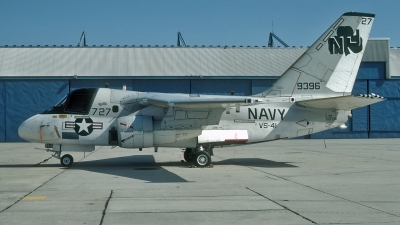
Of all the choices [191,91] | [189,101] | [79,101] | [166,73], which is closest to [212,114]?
[189,101]

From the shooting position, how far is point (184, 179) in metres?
13.1

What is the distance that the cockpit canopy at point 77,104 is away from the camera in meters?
16.5

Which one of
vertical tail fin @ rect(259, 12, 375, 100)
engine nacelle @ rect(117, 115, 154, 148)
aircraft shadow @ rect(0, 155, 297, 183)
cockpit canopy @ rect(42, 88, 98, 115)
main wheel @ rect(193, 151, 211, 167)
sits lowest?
aircraft shadow @ rect(0, 155, 297, 183)

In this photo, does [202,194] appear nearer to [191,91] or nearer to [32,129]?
[32,129]

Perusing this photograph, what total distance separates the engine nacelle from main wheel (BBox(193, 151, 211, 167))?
1754mm

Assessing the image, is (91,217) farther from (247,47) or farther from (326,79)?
(247,47)

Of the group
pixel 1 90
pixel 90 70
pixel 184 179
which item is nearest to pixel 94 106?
pixel 184 179

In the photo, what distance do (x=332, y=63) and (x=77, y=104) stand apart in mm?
9429

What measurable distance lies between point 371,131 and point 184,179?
32.8m

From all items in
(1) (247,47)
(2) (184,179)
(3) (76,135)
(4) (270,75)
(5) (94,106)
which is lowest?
(2) (184,179)

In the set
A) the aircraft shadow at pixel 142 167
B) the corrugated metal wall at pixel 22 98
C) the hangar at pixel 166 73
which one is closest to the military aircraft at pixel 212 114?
the aircraft shadow at pixel 142 167

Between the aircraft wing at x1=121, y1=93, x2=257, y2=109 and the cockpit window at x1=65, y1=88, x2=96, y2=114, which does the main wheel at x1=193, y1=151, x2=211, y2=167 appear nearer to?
the aircraft wing at x1=121, y1=93, x2=257, y2=109

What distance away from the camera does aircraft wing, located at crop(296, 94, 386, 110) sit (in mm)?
14613

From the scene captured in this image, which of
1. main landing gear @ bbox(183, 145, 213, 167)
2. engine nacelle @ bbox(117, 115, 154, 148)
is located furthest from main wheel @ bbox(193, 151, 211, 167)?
engine nacelle @ bbox(117, 115, 154, 148)
